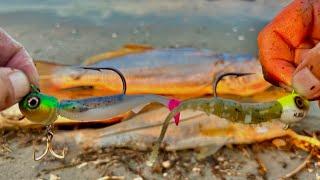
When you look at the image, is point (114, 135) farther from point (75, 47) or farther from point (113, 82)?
point (75, 47)

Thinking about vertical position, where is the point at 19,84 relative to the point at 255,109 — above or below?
above

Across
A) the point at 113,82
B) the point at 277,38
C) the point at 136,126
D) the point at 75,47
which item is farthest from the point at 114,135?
the point at 75,47

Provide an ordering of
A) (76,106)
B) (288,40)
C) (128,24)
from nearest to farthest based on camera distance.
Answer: (76,106) → (288,40) → (128,24)

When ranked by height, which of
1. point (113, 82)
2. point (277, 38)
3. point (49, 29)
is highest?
point (277, 38)

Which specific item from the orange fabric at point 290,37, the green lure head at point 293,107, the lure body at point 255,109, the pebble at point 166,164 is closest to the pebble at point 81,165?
the pebble at point 166,164

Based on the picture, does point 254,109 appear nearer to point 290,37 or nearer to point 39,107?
point 290,37

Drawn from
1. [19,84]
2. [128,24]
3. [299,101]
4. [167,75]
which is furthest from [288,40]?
[128,24]

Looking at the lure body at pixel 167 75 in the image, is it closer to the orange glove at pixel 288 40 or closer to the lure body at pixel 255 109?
the orange glove at pixel 288 40
